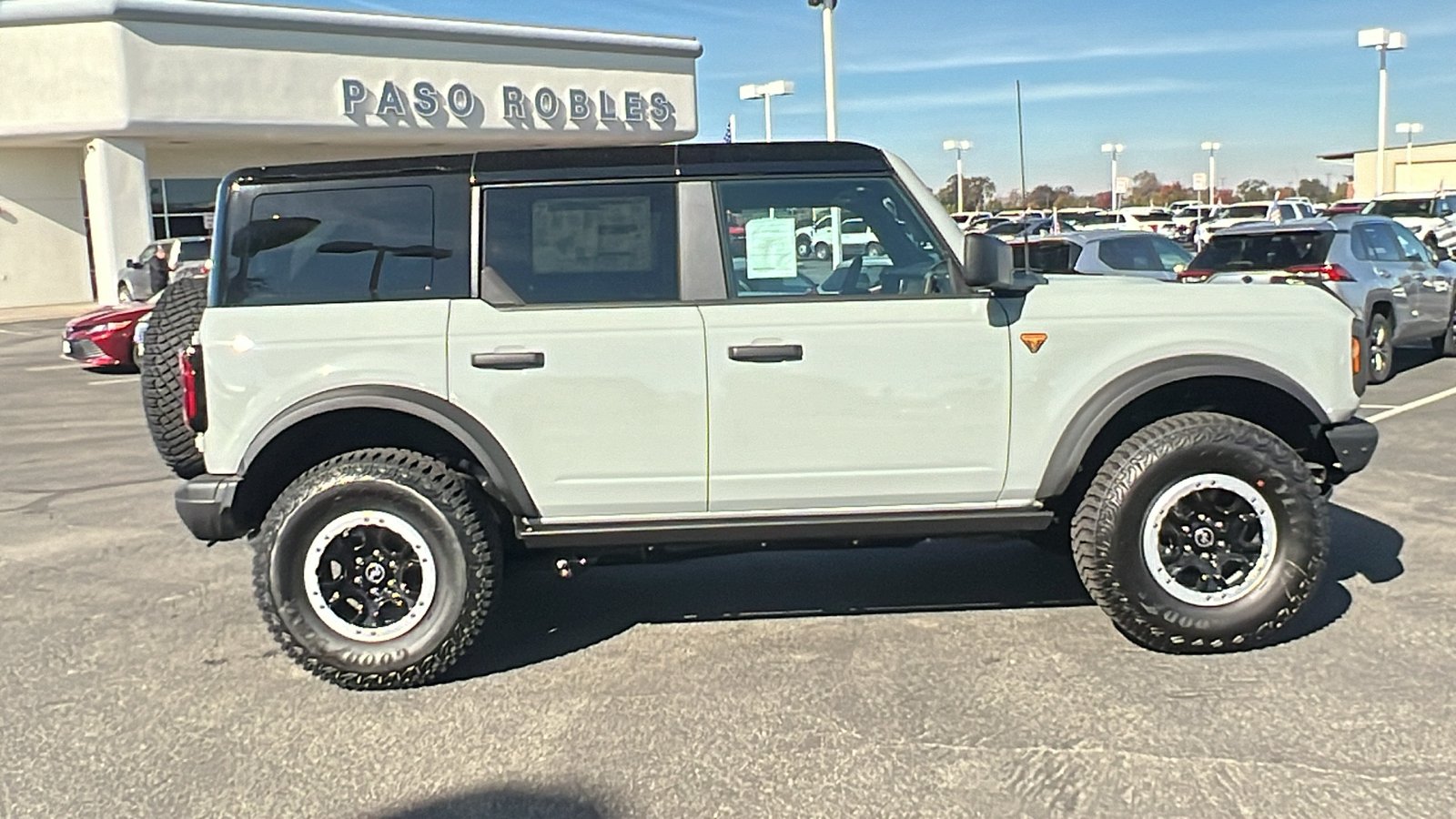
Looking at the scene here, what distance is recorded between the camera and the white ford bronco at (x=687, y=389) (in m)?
4.45

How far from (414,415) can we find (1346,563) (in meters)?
4.27

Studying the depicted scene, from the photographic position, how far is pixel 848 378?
14.6ft

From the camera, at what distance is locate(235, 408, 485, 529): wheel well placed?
455 cm

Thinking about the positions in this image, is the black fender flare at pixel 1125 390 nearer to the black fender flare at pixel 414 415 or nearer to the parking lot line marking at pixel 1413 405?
the black fender flare at pixel 414 415

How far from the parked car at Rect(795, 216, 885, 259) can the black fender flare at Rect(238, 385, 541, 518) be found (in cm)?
139

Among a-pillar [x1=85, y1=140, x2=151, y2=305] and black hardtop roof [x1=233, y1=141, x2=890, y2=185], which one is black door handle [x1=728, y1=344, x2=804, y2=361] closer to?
black hardtop roof [x1=233, y1=141, x2=890, y2=185]

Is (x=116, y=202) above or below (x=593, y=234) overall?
above

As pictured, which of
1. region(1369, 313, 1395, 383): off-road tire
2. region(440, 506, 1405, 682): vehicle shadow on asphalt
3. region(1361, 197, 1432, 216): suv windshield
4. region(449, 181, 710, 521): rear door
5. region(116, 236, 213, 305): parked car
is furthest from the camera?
region(1361, 197, 1432, 216): suv windshield

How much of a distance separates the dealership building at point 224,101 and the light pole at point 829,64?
14.1 m

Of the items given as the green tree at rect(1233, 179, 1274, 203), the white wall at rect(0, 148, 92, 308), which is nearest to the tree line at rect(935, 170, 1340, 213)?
the green tree at rect(1233, 179, 1274, 203)

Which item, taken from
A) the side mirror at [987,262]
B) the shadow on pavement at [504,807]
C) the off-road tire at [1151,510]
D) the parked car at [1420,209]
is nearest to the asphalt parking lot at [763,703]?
the shadow on pavement at [504,807]

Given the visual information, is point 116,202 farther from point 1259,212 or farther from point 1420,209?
point 1259,212

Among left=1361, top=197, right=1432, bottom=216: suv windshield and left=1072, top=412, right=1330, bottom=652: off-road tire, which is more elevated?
left=1361, top=197, right=1432, bottom=216: suv windshield

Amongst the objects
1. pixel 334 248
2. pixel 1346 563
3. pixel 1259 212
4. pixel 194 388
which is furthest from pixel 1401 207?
pixel 194 388
